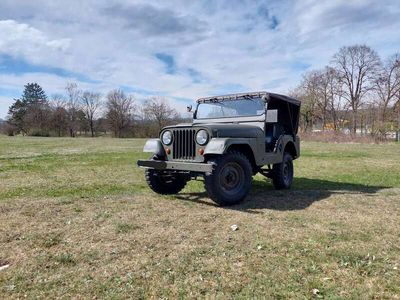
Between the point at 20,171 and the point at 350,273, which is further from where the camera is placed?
the point at 20,171

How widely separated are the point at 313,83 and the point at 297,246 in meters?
44.1

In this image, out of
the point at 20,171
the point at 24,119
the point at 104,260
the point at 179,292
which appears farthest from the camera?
the point at 24,119

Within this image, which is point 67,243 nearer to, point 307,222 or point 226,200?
point 226,200

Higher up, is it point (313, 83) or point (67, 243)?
point (313, 83)

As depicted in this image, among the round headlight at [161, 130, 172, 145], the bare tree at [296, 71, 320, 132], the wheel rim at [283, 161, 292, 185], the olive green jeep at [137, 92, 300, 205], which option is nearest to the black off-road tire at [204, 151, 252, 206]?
the olive green jeep at [137, 92, 300, 205]

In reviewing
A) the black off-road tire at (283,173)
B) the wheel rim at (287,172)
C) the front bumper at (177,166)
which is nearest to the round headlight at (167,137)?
the front bumper at (177,166)

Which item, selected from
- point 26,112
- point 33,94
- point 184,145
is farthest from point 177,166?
point 33,94

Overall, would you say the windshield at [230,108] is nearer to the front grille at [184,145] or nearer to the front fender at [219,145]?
the front fender at [219,145]

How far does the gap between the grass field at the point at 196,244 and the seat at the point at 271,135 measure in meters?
1.00

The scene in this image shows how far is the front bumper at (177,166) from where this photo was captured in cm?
538

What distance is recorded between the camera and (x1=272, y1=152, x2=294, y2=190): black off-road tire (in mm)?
7297

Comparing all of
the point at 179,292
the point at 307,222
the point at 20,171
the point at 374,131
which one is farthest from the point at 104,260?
the point at 374,131

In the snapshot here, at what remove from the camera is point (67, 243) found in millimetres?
3955

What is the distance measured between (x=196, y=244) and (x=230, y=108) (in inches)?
154
